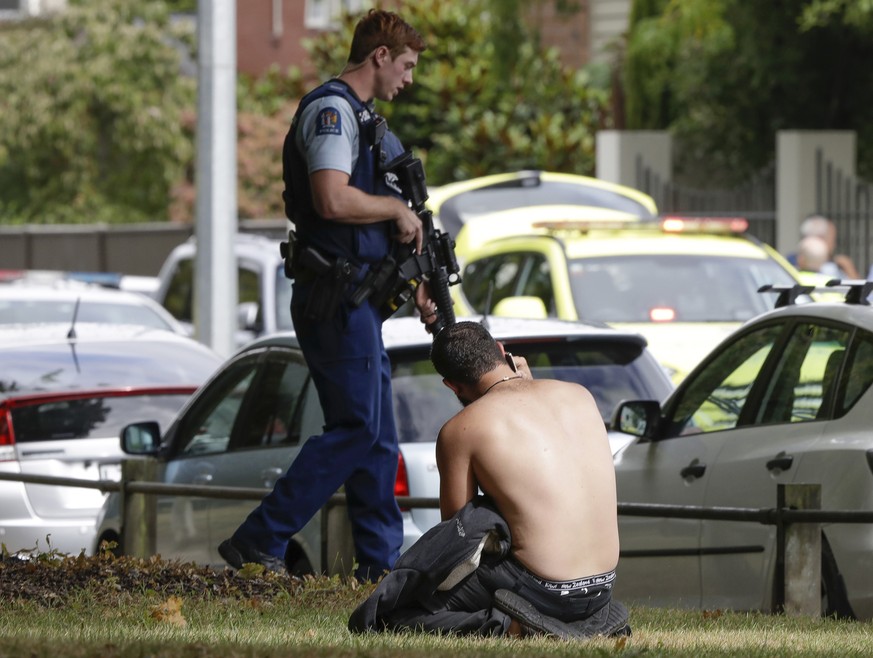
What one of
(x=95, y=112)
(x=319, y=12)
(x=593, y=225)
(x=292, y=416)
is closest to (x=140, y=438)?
(x=292, y=416)

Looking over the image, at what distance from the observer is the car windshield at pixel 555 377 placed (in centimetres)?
790

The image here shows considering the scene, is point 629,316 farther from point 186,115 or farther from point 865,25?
point 186,115

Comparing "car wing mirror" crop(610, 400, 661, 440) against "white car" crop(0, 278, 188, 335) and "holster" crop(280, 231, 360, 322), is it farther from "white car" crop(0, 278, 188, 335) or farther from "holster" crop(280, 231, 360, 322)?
"white car" crop(0, 278, 188, 335)

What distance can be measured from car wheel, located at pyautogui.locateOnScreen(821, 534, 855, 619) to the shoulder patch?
88.4 inches

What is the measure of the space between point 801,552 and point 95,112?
38.8 m

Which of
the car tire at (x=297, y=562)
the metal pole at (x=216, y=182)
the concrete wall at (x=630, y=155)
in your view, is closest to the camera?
the car tire at (x=297, y=562)

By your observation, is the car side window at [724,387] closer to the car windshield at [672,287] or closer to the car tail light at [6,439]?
the car windshield at [672,287]

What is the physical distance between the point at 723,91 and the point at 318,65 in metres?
11.2

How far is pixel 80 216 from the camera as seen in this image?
45125 mm

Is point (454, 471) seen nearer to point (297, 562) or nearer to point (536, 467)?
point (536, 467)

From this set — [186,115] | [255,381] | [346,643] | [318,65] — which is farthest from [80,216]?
[346,643]

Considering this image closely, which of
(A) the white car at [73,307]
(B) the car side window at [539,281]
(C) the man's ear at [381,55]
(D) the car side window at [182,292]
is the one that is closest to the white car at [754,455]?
(C) the man's ear at [381,55]

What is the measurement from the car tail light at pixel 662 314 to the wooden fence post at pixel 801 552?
4.86 m

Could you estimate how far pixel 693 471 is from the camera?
7.82 m
